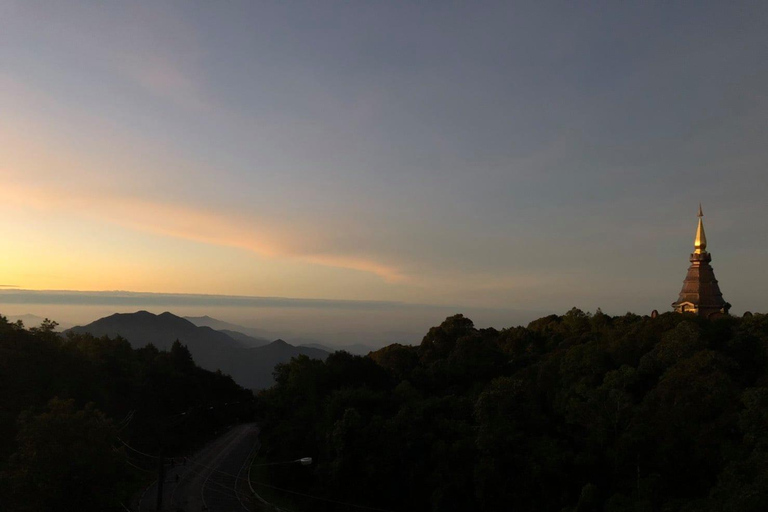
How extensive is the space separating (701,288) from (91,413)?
52366 mm

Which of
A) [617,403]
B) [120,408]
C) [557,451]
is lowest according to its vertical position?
[120,408]

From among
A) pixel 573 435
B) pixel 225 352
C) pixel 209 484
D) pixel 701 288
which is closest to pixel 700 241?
pixel 701 288

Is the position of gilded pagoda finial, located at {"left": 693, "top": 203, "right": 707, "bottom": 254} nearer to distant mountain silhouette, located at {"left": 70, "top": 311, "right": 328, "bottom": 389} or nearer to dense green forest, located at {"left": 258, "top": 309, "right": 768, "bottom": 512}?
dense green forest, located at {"left": 258, "top": 309, "right": 768, "bottom": 512}

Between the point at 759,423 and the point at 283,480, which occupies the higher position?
the point at 759,423

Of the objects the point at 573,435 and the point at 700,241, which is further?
the point at 700,241

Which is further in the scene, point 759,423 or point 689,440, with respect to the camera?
point 689,440

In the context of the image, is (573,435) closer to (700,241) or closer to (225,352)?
(700,241)

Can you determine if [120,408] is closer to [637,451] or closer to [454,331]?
[454,331]

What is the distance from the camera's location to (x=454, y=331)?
1848 inches

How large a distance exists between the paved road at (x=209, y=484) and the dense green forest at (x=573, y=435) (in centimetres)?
260

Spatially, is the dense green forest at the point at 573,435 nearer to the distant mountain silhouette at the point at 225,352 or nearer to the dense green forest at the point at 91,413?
the dense green forest at the point at 91,413

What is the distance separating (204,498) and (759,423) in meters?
25.4

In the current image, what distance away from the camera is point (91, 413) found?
21.5m

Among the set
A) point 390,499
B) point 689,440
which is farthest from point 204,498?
point 689,440
